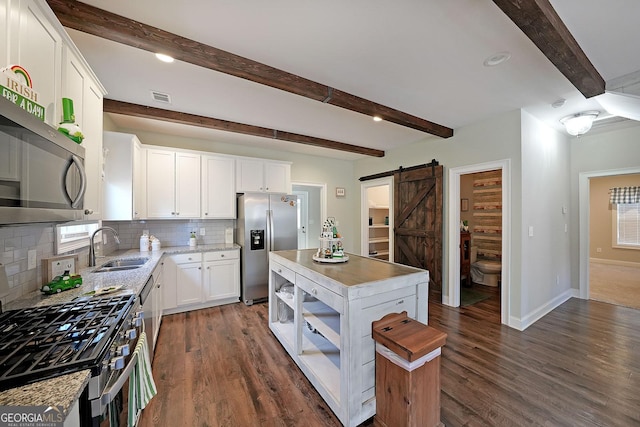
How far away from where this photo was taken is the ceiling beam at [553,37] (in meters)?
1.44

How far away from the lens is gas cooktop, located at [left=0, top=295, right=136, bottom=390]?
2.55 ft

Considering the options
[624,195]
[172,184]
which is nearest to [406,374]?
[172,184]

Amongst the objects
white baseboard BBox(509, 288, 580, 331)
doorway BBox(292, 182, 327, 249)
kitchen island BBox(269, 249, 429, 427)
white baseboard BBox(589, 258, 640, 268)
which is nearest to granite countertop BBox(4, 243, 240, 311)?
kitchen island BBox(269, 249, 429, 427)

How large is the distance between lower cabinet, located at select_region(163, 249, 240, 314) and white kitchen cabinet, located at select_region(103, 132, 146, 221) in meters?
0.82

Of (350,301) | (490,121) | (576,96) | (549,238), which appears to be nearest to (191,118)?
(350,301)

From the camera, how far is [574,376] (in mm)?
2119

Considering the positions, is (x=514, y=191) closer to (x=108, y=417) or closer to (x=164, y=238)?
(x=108, y=417)

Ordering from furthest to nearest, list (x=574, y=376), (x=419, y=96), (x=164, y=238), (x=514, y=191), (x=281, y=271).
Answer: (x=164, y=238) < (x=514, y=191) < (x=419, y=96) < (x=281, y=271) < (x=574, y=376)

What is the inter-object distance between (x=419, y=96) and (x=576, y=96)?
5.47ft

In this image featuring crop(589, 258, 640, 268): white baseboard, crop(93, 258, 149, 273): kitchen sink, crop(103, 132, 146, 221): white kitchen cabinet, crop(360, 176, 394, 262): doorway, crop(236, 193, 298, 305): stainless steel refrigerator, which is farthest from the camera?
crop(589, 258, 640, 268): white baseboard

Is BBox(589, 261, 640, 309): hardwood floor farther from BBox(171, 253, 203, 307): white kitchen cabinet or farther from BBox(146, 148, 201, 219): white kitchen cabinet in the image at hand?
BBox(146, 148, 201, 219): white kitchen cabinet

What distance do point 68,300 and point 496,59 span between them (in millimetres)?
3495

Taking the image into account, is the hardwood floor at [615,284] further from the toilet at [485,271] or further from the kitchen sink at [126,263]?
the kitchen sink at [126,263]

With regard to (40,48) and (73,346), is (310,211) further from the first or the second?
(73,346)
